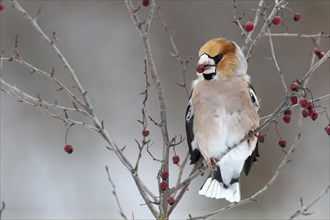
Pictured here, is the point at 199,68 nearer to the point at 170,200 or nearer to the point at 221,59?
the point at 221,59

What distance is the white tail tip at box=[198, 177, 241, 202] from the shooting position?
3.03 metres

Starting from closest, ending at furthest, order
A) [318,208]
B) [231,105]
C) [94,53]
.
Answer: [231,105] < [318,208] < [94,53]

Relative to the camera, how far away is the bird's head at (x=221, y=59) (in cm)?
294

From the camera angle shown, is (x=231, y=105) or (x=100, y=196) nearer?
(x=231, y=105)

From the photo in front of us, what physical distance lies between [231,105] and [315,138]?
390cm

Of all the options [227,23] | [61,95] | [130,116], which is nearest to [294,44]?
[227,23]

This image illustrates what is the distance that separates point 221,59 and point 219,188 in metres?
0.55

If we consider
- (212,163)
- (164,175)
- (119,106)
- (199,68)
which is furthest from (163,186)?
(119,106)

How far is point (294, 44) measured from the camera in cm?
666

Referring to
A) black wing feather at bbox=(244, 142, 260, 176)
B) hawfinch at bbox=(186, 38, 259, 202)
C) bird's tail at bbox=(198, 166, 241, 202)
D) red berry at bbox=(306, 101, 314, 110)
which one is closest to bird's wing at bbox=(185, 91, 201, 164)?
hawfinch at bbox=(186, 38, 259, 202)

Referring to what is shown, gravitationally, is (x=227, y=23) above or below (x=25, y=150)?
above

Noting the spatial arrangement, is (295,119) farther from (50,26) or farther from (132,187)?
(50,26)

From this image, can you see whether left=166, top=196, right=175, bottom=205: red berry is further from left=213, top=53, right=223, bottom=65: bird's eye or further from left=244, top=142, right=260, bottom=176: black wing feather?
left=213, top=53, right=223, bottom=65: bird's eye

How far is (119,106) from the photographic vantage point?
679 cm
